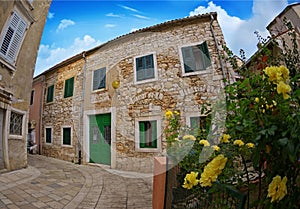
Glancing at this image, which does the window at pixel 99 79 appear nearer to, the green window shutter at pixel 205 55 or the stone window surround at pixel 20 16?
the stone window surround at pixel 20 16

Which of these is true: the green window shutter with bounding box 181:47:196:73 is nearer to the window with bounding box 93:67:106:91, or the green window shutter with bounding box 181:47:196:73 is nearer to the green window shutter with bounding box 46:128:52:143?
the window with bounding box 93:67:106:91

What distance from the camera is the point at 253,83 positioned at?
52 centimetres

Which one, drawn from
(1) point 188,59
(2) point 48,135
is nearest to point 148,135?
(1) point 188,59

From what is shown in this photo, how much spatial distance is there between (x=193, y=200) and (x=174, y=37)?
2.66ft

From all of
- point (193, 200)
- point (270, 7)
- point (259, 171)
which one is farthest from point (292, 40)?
point (193, 200)

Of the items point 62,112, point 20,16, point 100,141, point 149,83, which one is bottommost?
point 100,141

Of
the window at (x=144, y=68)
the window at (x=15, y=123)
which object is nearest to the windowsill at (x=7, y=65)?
the window at (x=15, y=123)

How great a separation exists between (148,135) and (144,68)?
30 cm

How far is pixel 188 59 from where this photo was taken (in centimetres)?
74

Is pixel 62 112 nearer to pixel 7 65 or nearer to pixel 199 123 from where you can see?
pixel 7 65

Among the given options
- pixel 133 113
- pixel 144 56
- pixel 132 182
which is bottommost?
pixel 132 182

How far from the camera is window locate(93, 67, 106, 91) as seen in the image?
0.83m

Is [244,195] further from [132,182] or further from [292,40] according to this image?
[292,40]

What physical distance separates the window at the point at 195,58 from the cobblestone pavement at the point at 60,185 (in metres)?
0.50
